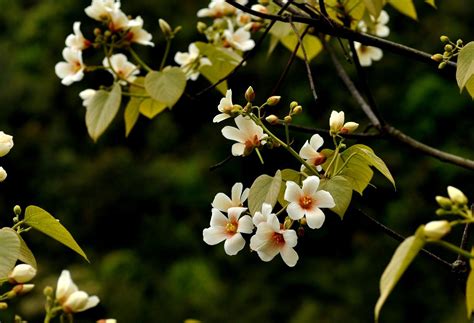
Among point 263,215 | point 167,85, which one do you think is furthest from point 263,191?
point 167,85

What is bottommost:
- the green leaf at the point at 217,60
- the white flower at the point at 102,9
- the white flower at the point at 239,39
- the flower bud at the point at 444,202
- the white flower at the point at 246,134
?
the white flower at the point at 239,39

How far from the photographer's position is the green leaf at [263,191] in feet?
2.77

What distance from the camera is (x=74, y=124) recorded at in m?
8.77

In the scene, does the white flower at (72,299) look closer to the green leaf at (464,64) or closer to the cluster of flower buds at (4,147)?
the cluster of flower buds at (4,147)

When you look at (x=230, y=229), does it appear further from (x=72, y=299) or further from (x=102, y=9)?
(x=102, y=9)

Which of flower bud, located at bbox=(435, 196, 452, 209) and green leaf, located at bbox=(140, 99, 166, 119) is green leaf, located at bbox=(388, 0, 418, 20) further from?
flower bud, located at bbox=(435, 196, 452, 209)

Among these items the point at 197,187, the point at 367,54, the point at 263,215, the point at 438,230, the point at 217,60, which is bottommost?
the point at 197,187

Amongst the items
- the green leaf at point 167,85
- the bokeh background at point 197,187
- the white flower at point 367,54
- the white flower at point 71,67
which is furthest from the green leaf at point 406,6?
the bokeh background at point 197,187

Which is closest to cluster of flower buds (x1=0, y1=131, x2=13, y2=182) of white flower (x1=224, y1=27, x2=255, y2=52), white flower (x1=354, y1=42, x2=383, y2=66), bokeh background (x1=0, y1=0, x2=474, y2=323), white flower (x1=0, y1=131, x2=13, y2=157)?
white flower (x1=0, y1=131, x2=13, y2=157)

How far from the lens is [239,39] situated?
4.73 ft

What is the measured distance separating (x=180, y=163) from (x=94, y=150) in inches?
35.9

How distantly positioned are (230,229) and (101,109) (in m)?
0.42

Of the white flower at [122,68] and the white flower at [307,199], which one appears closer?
the white flower at [307,199]

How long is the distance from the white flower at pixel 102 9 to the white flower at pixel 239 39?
0.19m
